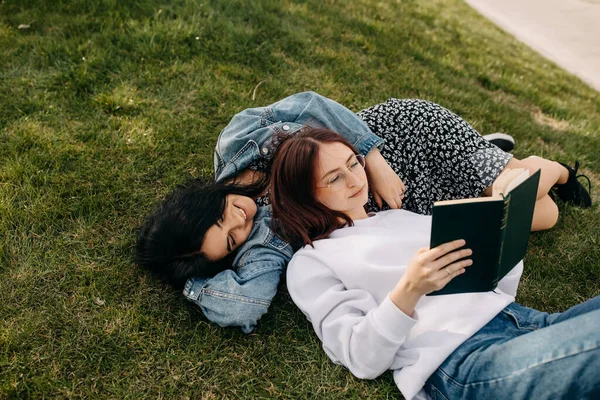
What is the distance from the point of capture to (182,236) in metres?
2.49

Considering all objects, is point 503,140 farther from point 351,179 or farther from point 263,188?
point 263,188

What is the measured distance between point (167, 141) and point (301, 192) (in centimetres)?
160

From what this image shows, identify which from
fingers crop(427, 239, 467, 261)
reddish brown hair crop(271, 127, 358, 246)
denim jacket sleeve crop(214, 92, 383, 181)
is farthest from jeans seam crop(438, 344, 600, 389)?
denim jacket sleeve crop(214, 92, 383, 181)

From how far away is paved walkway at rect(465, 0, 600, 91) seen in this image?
6848 mm

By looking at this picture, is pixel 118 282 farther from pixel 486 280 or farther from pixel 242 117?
pixel 486 280

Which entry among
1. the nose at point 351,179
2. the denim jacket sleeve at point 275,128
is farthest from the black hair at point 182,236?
the nose at point 351,179

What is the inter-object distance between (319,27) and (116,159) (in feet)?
9.41

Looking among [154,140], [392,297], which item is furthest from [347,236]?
[154,140]

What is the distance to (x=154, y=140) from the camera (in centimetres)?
359

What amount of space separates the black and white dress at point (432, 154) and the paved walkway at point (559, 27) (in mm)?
4628

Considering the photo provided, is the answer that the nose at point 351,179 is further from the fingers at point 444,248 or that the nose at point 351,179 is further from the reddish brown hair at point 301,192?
the fingers at point 444,248

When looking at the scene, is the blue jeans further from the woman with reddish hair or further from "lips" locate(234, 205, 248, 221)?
"lips" locate(234, 205, 248, 221)

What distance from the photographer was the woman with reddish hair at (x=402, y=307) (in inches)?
→ 71.6

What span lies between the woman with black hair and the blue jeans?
94 cm
